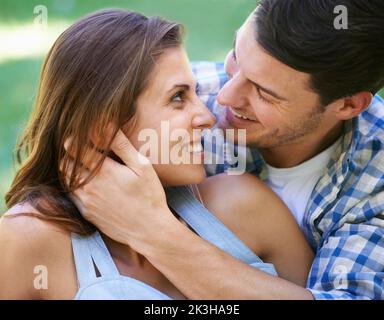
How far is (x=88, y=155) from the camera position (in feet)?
7.68

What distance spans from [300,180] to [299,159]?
0.09 m

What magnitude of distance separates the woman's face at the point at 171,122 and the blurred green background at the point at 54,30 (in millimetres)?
2679

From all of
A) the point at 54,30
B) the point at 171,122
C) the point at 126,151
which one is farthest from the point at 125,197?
the point at 54,30

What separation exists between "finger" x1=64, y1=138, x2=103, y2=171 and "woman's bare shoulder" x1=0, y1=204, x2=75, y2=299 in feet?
0.77

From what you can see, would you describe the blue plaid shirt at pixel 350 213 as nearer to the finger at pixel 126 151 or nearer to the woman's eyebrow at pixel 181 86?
the woman's eyebrow at pixel 181 86

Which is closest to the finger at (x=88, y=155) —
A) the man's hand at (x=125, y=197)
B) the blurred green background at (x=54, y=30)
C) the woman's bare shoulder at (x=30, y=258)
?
the man's hand at (x=125, y=197)

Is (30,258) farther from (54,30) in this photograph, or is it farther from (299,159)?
(54,30)

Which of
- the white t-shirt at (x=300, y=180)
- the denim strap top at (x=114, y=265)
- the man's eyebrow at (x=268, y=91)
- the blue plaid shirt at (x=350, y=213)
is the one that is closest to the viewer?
the denim strap top at (x=114, y=265)

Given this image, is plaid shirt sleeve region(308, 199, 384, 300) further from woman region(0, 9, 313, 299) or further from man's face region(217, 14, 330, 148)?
man's face region(217, 14, 330, 148)

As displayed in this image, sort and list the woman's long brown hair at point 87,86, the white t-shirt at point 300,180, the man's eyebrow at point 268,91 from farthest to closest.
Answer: the white t-shirt at point 300,180
the man's eyebrow at point 268,91
the woman's long brown hair at point 87,86

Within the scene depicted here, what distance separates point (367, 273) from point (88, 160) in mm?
1014

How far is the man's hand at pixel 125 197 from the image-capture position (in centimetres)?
231

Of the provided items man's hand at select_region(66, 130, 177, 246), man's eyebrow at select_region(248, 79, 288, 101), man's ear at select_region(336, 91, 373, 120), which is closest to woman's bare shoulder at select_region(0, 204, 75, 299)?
man's hand at select_region(66, 130, 177, 246)

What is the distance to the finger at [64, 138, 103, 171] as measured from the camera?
2.34m
